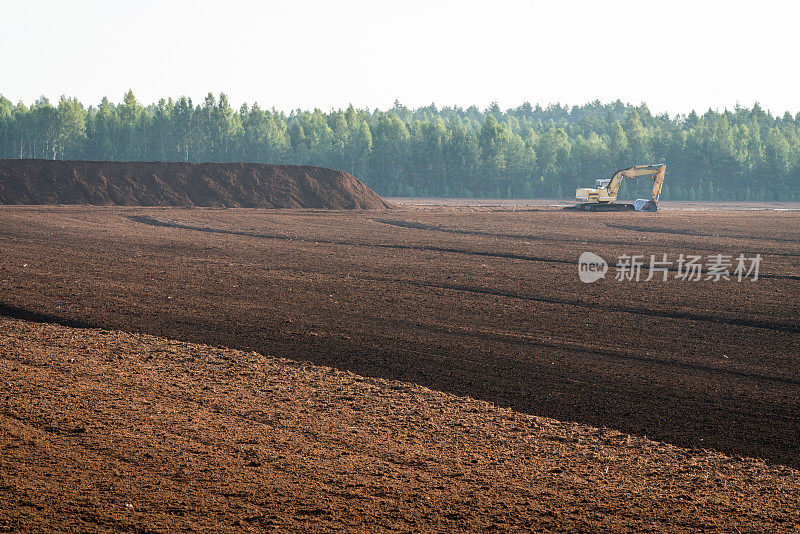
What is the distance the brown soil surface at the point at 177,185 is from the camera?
4859 cm

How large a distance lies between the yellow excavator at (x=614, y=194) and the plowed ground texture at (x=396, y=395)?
94.3 feet

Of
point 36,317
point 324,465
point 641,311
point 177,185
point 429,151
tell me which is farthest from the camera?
point 429,151

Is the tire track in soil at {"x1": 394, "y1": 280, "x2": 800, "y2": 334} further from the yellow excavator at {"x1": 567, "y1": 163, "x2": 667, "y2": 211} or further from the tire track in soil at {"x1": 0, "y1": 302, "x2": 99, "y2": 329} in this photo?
the yellow excavator at {"x1": 567, "y1": 163, "x2": 667, "y2": 211}

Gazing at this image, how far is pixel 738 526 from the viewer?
7.42 metres

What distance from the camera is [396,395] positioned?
11477 millimetres

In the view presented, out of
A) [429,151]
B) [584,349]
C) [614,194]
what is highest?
[429,151]

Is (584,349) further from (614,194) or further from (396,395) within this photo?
(614,194)

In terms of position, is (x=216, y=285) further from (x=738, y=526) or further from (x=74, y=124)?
(x=74, y=124)

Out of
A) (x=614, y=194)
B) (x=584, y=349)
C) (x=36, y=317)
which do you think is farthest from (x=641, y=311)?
(x=614, y=194)

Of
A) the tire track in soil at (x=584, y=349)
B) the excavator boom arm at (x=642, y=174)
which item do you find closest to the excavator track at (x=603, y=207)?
the excavator boom arm at (x=642, y=174)

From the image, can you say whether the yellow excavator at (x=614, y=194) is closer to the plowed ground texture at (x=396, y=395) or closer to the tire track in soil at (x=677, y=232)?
the tire track in soil at (x=677, y=232)

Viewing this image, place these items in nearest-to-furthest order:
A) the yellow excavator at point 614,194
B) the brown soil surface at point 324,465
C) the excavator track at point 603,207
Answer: the brown soil surface at point 324,465
the excavator track at point 603,207
the yellow excavator at point 614,194

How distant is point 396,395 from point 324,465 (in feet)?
9.96

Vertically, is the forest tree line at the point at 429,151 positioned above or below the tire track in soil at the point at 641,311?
above
